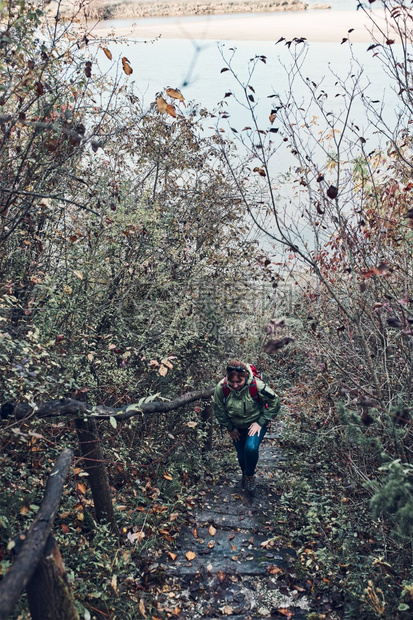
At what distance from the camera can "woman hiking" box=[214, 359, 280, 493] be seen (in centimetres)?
585

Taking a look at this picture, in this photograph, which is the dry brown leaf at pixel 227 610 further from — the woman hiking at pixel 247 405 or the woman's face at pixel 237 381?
the woman's face at pixel 237 381

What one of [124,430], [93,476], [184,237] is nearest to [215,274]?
[184,237]

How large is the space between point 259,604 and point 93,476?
1804mm

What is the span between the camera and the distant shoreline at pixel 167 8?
6.72m

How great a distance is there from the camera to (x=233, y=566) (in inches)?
186

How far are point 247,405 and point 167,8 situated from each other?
599 cm

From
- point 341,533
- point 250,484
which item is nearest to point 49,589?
point 341,533

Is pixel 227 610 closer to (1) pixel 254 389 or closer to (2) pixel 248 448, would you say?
(2) pixel 248 448

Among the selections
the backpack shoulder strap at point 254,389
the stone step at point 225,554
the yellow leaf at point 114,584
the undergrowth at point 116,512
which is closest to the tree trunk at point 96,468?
the undergrowth at point 116,512

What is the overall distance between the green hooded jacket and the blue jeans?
0.56ft

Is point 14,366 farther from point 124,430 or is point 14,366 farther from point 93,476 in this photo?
point 124,430

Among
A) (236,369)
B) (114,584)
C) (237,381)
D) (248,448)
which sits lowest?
(114,584)

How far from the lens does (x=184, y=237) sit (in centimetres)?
812

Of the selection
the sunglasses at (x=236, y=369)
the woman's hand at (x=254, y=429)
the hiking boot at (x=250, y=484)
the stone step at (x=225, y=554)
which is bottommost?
the stone step at (x=225, y=554)
